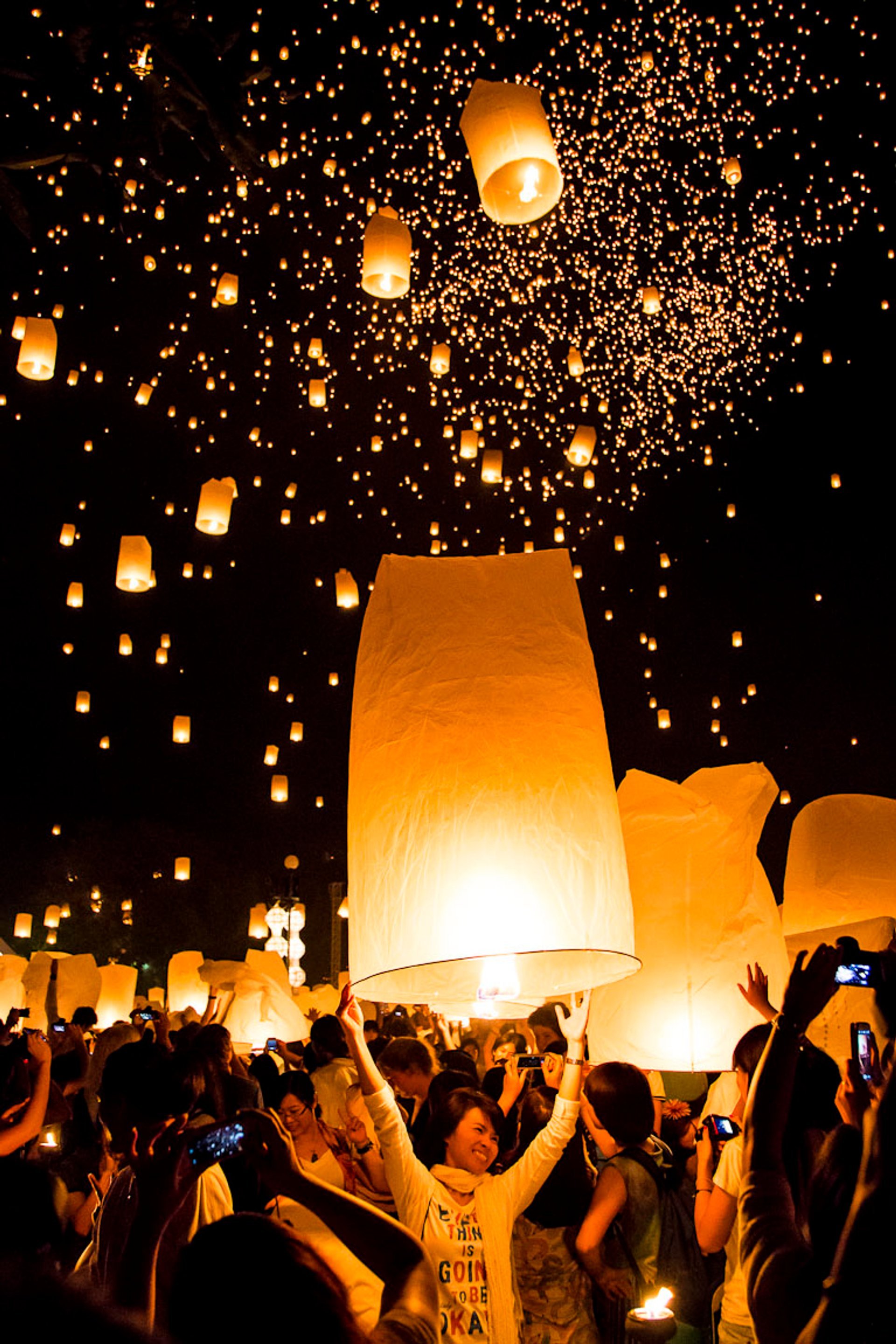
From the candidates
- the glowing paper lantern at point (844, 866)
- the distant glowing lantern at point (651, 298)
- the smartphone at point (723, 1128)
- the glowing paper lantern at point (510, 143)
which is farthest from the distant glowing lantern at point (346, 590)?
the smartphone at point (723, 1128)

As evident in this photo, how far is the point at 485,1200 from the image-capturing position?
9.04ft

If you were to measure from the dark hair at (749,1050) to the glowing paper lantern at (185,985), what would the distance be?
29.5ft

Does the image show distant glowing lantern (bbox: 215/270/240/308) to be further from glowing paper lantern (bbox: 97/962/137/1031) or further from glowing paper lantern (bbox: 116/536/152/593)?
glowing paper lantern (bbox: 97/962/137/1031)

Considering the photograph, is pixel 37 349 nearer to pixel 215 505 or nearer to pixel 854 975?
pixel 215 505

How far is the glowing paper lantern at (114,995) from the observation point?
1096 centimetres

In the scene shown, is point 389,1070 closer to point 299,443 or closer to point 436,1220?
point 436,1220

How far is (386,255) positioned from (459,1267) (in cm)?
457

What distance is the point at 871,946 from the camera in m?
4.37

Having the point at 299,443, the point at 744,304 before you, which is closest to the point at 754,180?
the point at 744,304

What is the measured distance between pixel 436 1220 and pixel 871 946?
8.30 ft

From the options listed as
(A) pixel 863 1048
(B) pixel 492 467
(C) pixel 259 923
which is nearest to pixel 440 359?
(B) pixel 492 467

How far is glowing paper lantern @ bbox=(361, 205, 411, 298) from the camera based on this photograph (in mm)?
5297

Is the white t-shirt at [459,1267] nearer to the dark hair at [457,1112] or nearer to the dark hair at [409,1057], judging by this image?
the dark hair at [457,1112]


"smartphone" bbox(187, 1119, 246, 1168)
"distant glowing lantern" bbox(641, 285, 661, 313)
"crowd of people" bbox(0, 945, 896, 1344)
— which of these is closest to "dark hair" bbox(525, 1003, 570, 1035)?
"crowd of people" bbox(0, 945, 896, 1344)
